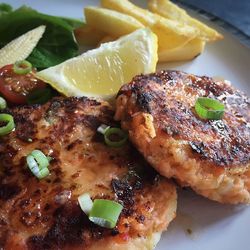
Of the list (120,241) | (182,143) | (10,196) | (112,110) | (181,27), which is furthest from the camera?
(181,27)

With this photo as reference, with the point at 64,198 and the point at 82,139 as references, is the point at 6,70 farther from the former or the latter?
the point at 64,198

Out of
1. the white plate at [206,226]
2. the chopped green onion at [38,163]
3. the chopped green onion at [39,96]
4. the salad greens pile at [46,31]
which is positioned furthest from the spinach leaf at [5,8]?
the white plate at [206,226]

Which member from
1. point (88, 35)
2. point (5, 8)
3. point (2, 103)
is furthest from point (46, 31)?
point (2, 103)

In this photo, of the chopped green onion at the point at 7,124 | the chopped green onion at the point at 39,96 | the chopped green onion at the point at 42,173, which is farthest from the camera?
the chopped green onion at the point at 39,96

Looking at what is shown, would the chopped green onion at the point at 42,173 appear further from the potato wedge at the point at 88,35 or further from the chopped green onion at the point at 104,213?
the potato wedge at the point at 88,35

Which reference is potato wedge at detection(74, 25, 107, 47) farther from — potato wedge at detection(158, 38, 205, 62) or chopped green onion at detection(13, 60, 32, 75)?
chopped green onion at detection(13, 60, 32, 75)

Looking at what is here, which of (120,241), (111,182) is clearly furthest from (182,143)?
(120,241)
